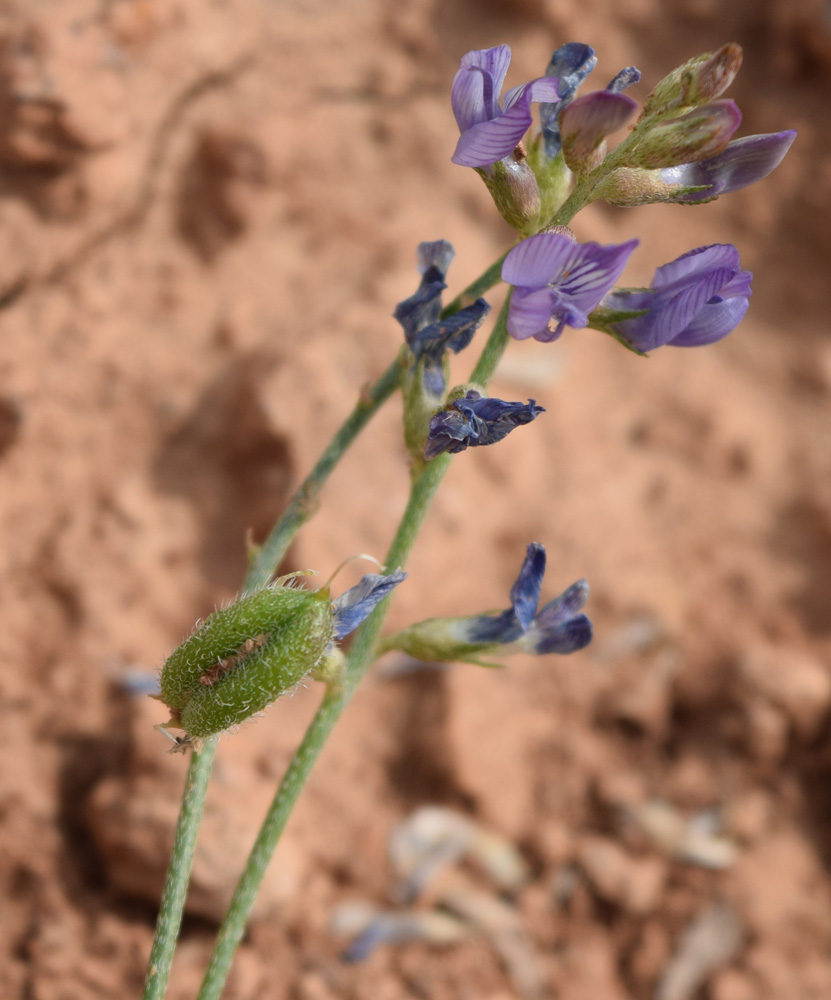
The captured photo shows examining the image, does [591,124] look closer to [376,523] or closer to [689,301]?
[689,301]

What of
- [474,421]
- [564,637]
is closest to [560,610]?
[564,637]

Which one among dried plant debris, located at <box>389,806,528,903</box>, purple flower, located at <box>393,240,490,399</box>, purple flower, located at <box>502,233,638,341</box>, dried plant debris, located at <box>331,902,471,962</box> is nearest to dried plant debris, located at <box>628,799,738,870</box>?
dried plant debris, located at <box>389,806,528,903</box>

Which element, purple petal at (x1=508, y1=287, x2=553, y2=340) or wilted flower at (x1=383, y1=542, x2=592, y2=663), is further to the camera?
wilted flower at (x1=383, y1=542, x2=592, y2=663)

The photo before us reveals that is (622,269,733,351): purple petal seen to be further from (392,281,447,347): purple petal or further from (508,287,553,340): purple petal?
(392,281,447,347): purple petal

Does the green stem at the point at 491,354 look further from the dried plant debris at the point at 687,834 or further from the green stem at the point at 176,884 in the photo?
the dried plant debris at the point at 687,834

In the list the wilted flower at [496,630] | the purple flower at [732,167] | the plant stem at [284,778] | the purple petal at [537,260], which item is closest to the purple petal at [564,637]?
the wilted flower at [496,630]

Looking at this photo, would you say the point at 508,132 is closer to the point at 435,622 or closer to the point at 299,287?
the point at 435,622
